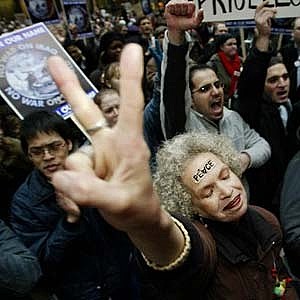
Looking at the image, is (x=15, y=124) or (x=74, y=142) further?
(x=15, y=124)

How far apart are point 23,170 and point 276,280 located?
1.32 m

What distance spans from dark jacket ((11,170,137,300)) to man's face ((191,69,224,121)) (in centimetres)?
71

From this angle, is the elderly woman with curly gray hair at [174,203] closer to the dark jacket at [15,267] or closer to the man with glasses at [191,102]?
the man with glasses at [191,102]

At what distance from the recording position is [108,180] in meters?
0.67

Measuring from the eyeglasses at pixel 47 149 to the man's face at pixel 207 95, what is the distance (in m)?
0.71

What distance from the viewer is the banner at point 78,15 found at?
500cm

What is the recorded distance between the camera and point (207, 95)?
2.07 m

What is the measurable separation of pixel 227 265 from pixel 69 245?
0.65 metres

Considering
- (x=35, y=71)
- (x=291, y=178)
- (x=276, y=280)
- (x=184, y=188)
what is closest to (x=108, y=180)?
(x=184, y=188)

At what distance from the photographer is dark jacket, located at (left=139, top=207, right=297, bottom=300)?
0.91 meters

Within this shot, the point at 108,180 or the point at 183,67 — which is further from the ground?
the point at 108,180

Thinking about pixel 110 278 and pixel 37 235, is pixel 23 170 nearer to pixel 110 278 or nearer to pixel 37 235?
pixel 37 235

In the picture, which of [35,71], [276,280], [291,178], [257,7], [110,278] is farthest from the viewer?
[35,71]

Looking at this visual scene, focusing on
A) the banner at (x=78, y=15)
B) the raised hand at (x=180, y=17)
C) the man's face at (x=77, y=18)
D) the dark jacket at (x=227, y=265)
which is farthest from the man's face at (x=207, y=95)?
the man's face at (x=77, y=18)
